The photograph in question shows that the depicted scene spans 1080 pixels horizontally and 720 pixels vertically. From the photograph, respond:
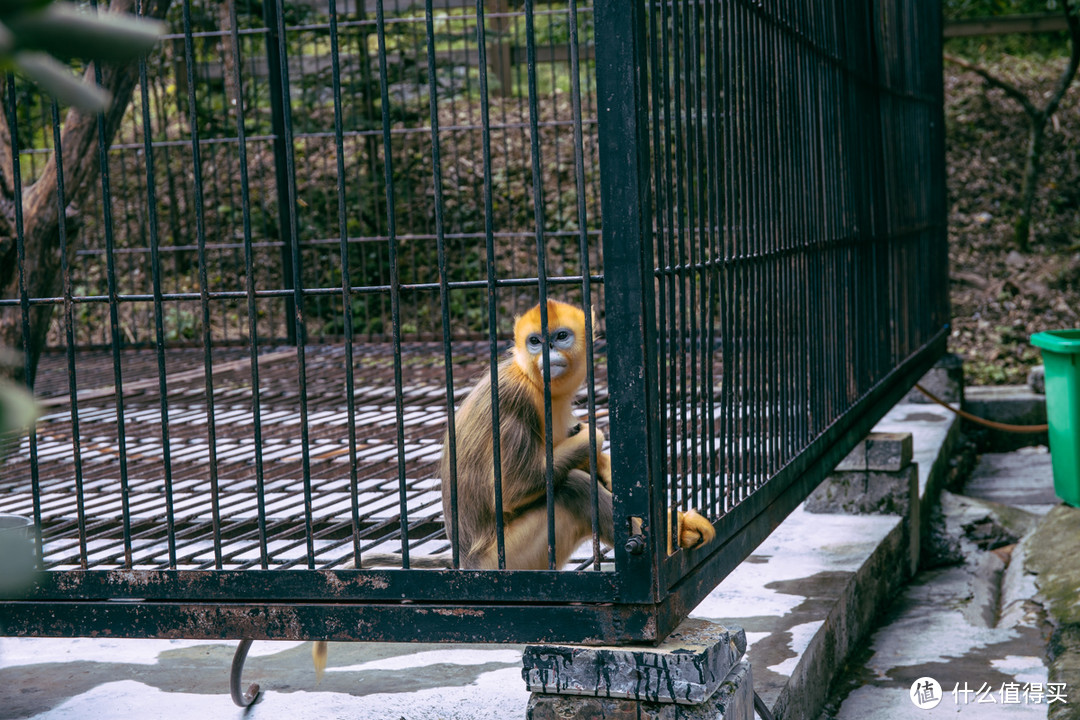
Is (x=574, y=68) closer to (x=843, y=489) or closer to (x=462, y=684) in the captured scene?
(x=462, y=684)

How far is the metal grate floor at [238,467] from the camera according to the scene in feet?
9.98

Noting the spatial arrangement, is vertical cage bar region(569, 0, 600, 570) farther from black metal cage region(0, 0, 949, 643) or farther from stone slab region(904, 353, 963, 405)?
stone slab region(904, 353, 963, 405)

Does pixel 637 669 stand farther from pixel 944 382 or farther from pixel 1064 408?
pixel 944 382

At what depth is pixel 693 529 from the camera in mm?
2234

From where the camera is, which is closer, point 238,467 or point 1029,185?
point 238,467

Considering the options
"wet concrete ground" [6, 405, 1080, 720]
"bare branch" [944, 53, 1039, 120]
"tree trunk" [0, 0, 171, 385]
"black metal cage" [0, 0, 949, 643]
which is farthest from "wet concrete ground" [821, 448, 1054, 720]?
"bare branch" [944, 53, 1039, 120]

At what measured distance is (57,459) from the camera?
16.3 feet

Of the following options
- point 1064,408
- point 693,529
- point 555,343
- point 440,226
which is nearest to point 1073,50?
point 1064,408

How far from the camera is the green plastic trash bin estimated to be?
515cm

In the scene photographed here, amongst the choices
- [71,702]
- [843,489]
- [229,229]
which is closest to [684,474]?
[71,702]

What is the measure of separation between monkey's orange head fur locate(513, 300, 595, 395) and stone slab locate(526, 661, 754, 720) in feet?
2.48

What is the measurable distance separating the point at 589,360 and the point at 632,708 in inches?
26.8

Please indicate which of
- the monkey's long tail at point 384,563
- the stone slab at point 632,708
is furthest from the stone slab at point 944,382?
the stone slab at point 632,708

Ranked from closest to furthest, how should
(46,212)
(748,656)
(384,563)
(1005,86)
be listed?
(384,563) < (748,656) < (46,212) < (1005,86)
